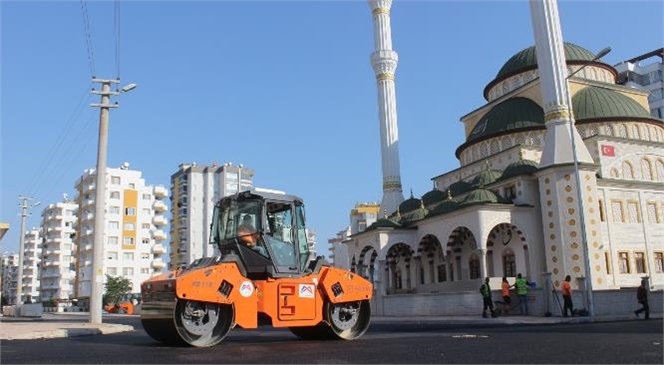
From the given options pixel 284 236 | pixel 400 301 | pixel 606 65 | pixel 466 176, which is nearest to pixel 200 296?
pixel 284 236

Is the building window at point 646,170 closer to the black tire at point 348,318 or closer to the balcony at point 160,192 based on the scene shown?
the black tire at point 348,318

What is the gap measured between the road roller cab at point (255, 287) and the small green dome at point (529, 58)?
31104 mm

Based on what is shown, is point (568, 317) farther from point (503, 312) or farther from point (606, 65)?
point (606, 65)

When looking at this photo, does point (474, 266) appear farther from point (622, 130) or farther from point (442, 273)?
point (622, 130)

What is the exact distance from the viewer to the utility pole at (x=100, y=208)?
66.9 feet

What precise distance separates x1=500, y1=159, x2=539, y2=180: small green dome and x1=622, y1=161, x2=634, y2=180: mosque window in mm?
4766

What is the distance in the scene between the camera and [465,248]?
103ft

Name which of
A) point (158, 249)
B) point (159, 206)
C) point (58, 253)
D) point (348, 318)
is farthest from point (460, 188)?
point (58, 253)

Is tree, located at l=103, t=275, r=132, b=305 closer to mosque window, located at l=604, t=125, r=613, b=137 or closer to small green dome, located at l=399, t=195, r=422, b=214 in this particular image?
small green dome, located at l=399, t=195, r=422, b=214

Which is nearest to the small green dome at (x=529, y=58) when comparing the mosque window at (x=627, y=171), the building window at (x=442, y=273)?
the mosque window at (x=627, y=171)

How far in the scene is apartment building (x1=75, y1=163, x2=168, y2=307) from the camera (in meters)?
71.4

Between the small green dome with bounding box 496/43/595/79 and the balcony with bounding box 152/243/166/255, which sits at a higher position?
the small green dome with bounding box 496/43/595/79

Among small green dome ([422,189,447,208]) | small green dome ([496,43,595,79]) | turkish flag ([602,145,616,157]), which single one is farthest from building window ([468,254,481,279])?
small green dome ([496,43,595,79])

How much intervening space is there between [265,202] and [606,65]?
34.7 m
